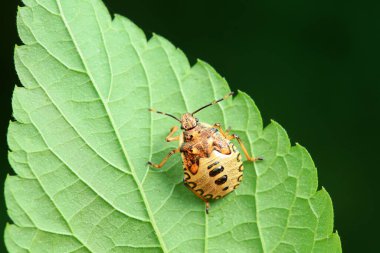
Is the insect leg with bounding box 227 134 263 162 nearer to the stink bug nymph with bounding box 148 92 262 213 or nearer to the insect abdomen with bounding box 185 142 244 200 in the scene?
the stink bug nymph with bounding box 148 92 262 213

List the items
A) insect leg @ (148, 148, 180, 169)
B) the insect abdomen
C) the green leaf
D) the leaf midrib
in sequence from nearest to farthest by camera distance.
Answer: the green leaf < the leaf midrib < insect leg @ (148, 148, 180, 169) < the insect abdomen

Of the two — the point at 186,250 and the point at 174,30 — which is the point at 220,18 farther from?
the point at 186,250

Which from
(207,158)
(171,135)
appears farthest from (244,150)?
(171,135)

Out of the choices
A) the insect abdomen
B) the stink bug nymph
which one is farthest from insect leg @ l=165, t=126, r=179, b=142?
the insect abdomen

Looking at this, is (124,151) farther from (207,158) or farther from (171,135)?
(207,158)

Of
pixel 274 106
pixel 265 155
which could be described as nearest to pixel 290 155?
pixel 265 155

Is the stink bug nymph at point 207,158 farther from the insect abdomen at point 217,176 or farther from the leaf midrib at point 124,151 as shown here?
the leaf midrib at point 124,151

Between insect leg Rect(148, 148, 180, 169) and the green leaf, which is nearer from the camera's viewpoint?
the green leaf
